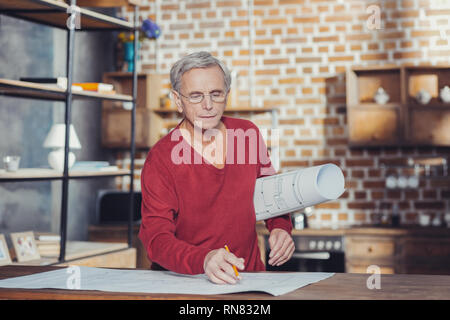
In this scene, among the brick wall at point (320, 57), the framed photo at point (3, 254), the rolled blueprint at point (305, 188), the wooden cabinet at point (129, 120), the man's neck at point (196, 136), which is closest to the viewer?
the rolled blueprint at point (305, 188)

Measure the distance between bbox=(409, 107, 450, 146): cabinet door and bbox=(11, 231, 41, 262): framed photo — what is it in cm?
262

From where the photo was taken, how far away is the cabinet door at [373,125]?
12.6 ft

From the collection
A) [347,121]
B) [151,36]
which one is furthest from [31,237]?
[347,121]

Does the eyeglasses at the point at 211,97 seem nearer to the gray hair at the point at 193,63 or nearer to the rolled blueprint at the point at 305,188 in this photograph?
the gray hair at the point at 193,63

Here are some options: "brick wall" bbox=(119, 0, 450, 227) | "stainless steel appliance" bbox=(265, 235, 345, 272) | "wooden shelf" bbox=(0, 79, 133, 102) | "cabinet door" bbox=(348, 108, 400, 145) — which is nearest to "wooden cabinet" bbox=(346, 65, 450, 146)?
"cabinet door" bbox=(348, 108, 400, 145)

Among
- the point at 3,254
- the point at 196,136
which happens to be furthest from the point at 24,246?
the point at 196,136

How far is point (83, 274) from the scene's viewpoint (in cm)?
137

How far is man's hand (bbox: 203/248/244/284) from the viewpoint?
1183 mm

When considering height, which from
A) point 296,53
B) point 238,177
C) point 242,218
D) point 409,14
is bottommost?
point 242,218

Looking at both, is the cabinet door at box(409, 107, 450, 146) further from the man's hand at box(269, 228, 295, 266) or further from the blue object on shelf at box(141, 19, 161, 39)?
the man's hand at box(269, 228, 295, 266)

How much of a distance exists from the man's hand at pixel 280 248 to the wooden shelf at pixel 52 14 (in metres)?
1.73

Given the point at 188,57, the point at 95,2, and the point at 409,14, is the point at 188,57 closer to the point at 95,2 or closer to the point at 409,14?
the point at 95,2

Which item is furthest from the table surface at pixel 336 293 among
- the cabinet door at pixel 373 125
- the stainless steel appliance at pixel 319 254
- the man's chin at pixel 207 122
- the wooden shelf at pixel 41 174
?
the cabinet door at pixel 373 125

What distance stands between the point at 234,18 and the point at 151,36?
687 mm
